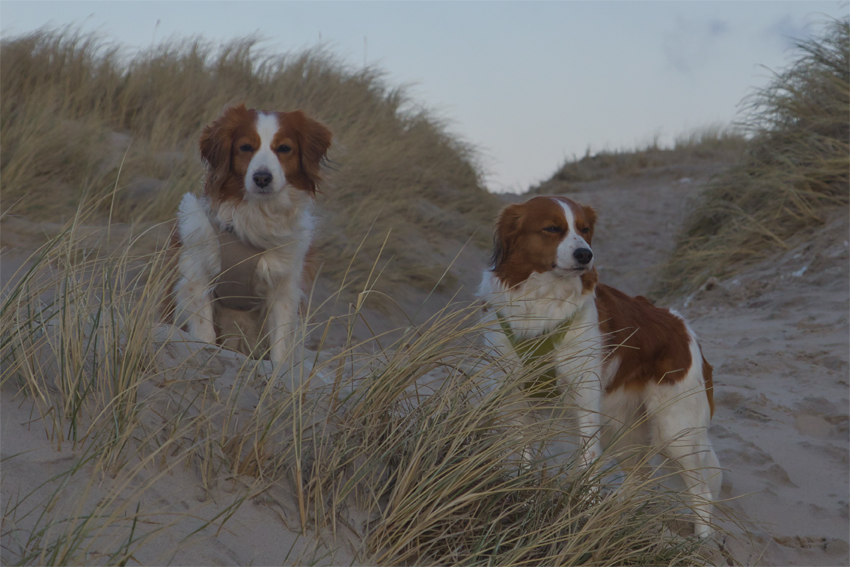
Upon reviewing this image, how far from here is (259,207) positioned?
153 inches

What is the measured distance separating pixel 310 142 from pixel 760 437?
2.99 metres

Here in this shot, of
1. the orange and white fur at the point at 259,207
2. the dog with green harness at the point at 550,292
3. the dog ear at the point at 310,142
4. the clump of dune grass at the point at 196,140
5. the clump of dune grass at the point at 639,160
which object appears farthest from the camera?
the clump of dune grass at the point at 639,160

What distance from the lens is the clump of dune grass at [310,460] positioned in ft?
6.49

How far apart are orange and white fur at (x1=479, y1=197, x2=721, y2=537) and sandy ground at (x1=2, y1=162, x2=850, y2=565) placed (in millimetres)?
363

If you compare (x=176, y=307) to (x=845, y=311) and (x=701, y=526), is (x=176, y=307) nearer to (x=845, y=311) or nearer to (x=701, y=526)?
(x=701, y=526)

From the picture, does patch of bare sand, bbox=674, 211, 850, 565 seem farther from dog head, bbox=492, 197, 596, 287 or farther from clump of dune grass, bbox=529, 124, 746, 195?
clump of dune grass, bbox=529, 124, 746, 195

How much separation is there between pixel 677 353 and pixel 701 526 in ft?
2.51

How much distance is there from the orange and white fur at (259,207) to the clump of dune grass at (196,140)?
1.88ft

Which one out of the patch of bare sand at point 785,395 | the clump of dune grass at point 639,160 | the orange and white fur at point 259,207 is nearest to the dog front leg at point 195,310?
the orange and white fur at point 259,207

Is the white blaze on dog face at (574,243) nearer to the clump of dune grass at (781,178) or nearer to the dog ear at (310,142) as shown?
the dog ear at (310,142)

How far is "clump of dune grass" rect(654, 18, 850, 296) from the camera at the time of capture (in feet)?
26.1

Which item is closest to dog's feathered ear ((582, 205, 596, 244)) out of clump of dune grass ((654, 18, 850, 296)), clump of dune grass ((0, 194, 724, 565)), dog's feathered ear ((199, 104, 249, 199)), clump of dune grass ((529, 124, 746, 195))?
clump of dune grass ((0, 194, 724, 565))

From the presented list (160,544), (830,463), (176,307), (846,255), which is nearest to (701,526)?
(830,463)

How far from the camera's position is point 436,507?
2234 mm
